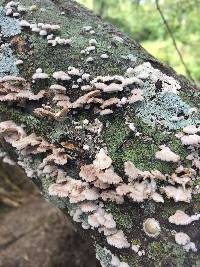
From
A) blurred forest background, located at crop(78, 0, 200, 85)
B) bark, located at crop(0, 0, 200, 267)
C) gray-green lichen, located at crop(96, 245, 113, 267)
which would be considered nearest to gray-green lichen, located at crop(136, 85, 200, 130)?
bark, located at crop(0, 0, 200, 267)

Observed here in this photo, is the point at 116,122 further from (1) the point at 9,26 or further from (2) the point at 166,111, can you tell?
(1) the point at 9,26

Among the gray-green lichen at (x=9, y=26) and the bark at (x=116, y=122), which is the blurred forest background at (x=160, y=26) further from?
the bark at (x=116, y=122)

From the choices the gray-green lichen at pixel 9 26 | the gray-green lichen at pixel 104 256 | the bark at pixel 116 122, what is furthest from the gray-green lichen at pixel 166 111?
the gray-green lichen at pixel 9 26

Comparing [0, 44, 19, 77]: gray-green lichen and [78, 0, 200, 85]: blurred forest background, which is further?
[78, 0, 200, 85]: blurred forest background

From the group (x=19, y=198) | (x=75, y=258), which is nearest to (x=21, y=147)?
(x=75, y=258)

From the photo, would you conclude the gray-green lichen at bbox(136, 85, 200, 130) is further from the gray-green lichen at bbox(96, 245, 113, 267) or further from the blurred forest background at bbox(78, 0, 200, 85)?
the blurred forest background at bbox(78, 0, 200, 85)

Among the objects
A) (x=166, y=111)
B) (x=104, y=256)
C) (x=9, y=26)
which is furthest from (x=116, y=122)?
(x=9, y=26)

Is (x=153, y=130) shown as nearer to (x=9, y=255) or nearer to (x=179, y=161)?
(x=179, y=161)
